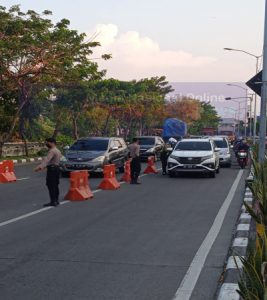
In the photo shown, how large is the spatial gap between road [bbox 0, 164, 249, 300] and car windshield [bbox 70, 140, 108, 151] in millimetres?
6355

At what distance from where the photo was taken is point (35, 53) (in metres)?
30.6

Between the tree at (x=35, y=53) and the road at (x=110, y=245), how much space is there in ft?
50.1

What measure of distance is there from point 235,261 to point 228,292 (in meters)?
0.98

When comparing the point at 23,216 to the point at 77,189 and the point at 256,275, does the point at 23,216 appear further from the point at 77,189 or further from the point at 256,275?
the point at 256,275

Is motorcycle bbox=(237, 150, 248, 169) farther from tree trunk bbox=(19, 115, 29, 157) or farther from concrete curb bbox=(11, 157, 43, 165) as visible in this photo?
tree trunk bbox=(19, 115, 29, 157)

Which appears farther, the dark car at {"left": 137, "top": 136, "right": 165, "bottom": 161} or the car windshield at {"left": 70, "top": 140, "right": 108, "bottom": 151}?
the dark car at {"left": 137, "top": 136, "right": 165, "bottom": 161}

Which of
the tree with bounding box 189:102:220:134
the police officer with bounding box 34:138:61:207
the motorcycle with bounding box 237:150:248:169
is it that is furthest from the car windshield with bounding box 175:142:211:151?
the tree with bounding box 189:102:220:134

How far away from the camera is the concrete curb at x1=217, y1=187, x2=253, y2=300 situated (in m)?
5.87

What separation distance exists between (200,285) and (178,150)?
53.9 feet

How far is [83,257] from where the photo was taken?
775 centimetres

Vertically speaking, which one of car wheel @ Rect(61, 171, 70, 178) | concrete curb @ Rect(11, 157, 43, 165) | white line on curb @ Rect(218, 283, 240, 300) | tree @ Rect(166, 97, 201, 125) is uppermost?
tree @ Rect(166, 97, 201, 125)

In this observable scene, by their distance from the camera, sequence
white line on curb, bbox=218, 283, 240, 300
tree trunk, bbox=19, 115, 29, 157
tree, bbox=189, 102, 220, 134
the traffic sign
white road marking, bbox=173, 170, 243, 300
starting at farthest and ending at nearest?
1. tree, bbox=189, 102, 220, 134
2. tree trunk, bbox=19, 115, 29, 157
3. the traffic sign
4. white road marking, bbox=173, 170, 243, 300
5. white line on curb, bbox=218, 283, 240, 300

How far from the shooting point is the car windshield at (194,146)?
75.3 ft

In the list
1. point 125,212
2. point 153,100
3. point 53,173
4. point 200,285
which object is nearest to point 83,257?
point 200,285
